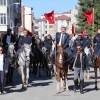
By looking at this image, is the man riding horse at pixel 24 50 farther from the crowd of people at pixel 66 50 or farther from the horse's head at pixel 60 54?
the horse's head at pixel 60 54

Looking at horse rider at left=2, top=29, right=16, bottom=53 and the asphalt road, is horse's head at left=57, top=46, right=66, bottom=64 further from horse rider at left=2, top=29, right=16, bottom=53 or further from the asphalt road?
horse rider at left=2, top=29, right=16, bottom=53

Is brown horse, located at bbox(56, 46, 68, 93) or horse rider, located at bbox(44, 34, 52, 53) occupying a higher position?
horse rider, located at bbox(44, 34, 52, 53)

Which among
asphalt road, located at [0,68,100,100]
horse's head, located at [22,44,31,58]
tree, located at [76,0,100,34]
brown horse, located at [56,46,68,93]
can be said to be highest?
tree, located at [76,0,100,34]

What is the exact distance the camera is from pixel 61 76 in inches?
710

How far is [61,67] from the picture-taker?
17.7 m

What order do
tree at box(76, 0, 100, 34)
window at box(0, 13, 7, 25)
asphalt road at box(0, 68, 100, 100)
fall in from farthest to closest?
1. window at box(0, 13, 7, 25)
2. tree at box(76, 0, 100, 34)
3. asphalt road at box(0, 68, 100, 100)

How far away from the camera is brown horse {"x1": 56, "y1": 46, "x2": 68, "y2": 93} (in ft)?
57.2

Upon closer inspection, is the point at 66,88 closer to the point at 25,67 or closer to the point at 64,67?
the point at 64,67

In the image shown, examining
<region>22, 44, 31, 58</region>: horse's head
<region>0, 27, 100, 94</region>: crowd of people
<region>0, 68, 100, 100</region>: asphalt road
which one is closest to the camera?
<region>0, 68, 100, 100</region>: asphalt road

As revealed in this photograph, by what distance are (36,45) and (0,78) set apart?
7101mm

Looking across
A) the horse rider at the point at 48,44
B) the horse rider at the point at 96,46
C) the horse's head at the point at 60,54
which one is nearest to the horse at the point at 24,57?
the horse's head at the point at 60,54

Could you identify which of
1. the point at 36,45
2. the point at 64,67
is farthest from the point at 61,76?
the point at 36,45

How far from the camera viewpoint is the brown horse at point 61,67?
57.2ft

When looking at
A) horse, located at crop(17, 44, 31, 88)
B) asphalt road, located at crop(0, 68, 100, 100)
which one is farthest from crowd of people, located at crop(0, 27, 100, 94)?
asphalt road, located at crop(0, 68, 100, 100)
